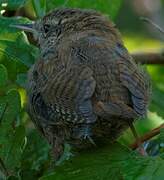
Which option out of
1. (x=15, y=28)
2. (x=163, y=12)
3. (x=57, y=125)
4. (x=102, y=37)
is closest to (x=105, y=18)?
(x=102, y=37)

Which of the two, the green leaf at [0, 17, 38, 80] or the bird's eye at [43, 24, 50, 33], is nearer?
the green leaf at [0, 17, 38, 80]

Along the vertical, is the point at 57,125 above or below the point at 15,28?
below

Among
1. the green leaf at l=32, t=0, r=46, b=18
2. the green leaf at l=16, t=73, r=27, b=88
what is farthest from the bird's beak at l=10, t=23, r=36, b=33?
the green leaf at l=16, t=73, r=27, b=88

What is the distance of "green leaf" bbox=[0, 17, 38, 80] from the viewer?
403 centimetres

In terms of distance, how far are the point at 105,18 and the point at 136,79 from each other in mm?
788

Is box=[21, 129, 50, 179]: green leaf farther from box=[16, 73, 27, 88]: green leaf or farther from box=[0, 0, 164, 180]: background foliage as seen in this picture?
box=[16, 73, 27, 88]: green leaf

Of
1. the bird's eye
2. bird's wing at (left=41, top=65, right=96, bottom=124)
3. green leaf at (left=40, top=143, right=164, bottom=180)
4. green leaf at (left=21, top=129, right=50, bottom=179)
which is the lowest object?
green leaf at (left=21, top=129, right=50, bottom=179)

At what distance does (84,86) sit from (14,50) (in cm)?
69

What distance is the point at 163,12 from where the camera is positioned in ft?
28.9

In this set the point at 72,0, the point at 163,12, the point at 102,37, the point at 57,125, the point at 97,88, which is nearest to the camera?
the point at 97,88

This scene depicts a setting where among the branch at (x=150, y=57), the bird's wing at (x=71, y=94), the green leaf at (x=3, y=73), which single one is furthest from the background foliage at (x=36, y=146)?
the branch at (x=150, y=57)

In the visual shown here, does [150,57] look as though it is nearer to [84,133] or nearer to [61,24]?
[61,24]

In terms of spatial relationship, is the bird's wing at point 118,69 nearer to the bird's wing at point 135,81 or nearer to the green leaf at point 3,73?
the bird's wing at point 135,81

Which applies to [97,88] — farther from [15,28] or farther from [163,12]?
[163,12]
